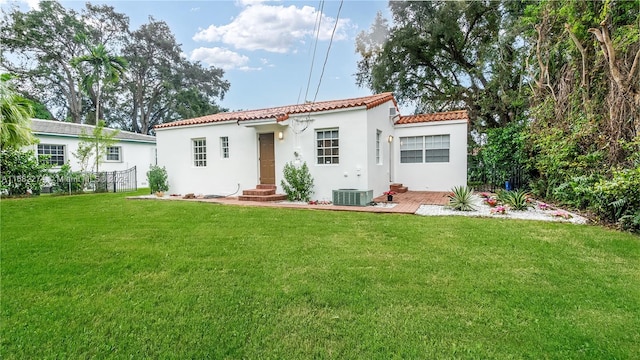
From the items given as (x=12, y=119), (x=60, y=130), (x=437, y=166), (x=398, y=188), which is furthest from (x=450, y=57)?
(x=60, y=130)

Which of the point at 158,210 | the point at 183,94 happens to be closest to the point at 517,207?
the point at 158,210

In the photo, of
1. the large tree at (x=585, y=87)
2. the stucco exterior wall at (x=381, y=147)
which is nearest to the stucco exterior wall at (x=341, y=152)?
the stucco exterior wall at (x=381, y=147)

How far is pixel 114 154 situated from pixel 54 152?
125 inches

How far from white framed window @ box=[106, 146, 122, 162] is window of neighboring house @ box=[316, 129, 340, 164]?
16024 mm

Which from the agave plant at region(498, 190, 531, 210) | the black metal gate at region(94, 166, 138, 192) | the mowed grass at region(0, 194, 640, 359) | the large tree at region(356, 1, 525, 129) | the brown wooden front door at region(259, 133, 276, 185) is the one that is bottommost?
the mowed grass at region(0, 194, 640, 359)

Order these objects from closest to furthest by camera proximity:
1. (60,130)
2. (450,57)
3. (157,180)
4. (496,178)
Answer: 1. (496,178)
2. (157,180)
3. (60,130)
4. (450,57)

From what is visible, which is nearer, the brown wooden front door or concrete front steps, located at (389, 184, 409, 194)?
the brown wooden front door

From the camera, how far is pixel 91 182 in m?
15.3

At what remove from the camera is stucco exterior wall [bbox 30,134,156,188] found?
16986mm

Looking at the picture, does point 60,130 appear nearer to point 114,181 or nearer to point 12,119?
point 114,181

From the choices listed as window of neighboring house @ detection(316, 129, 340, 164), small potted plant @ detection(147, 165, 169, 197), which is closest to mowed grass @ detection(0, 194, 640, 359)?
window of neighboring house @ detection(316, 129, 340, 164)

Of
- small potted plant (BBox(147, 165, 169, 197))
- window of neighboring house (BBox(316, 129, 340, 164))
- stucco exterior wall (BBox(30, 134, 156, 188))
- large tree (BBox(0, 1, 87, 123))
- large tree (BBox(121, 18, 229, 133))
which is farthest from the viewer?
large tree (BBox(121, 18, 229, 133))

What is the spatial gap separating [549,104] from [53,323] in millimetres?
13099

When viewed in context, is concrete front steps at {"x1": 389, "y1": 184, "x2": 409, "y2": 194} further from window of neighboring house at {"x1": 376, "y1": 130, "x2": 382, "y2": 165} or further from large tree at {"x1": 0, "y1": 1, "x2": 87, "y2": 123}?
large tree at {"x1": 0, "y1": 1, "x2": 87, "y2": 123}
